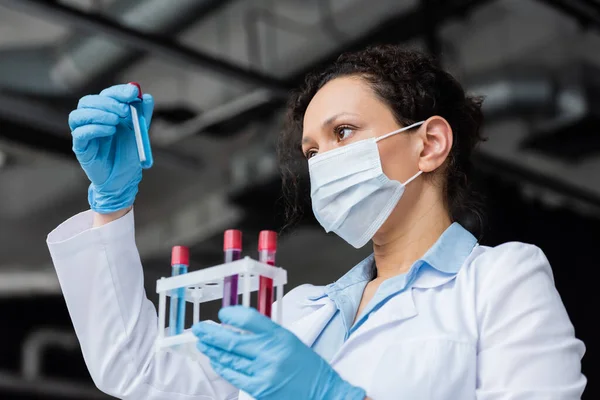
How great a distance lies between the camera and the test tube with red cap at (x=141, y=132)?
4.47 ft

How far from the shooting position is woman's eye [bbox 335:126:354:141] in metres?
1.51

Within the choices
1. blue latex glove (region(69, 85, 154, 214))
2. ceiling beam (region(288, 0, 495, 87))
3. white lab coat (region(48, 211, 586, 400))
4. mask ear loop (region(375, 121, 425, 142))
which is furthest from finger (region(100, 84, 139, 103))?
ceiling beam (region(288, 0, 495, 87))

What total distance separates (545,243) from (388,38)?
5.84 feet

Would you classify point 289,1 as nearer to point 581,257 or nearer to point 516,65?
point 516,65

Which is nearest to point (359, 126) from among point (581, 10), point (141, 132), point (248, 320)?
point (141, 132)

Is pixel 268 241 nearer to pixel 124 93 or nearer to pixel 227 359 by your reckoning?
pixel 227 359

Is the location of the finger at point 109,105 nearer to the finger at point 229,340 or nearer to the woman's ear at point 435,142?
the finger at point 229,340

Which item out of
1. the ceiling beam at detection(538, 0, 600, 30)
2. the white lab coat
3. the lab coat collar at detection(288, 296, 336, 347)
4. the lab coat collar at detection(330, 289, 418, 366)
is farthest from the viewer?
the ceiling beam at detection(538, 0, 600, 30)

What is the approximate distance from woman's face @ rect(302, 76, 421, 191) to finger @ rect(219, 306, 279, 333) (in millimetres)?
481

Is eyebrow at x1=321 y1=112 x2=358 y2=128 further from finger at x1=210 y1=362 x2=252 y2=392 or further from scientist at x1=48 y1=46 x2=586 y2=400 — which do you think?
finger at x1=210 y1=362 x2=252 y2=392

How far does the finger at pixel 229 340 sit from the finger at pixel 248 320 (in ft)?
0.05

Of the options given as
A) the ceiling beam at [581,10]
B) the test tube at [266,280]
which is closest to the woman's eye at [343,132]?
the test tube at [266,280]

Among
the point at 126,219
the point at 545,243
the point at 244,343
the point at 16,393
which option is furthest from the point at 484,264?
the point at 16,393

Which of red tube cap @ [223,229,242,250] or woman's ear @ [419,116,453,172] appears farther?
woman's ear @ [419,116,453,172]
